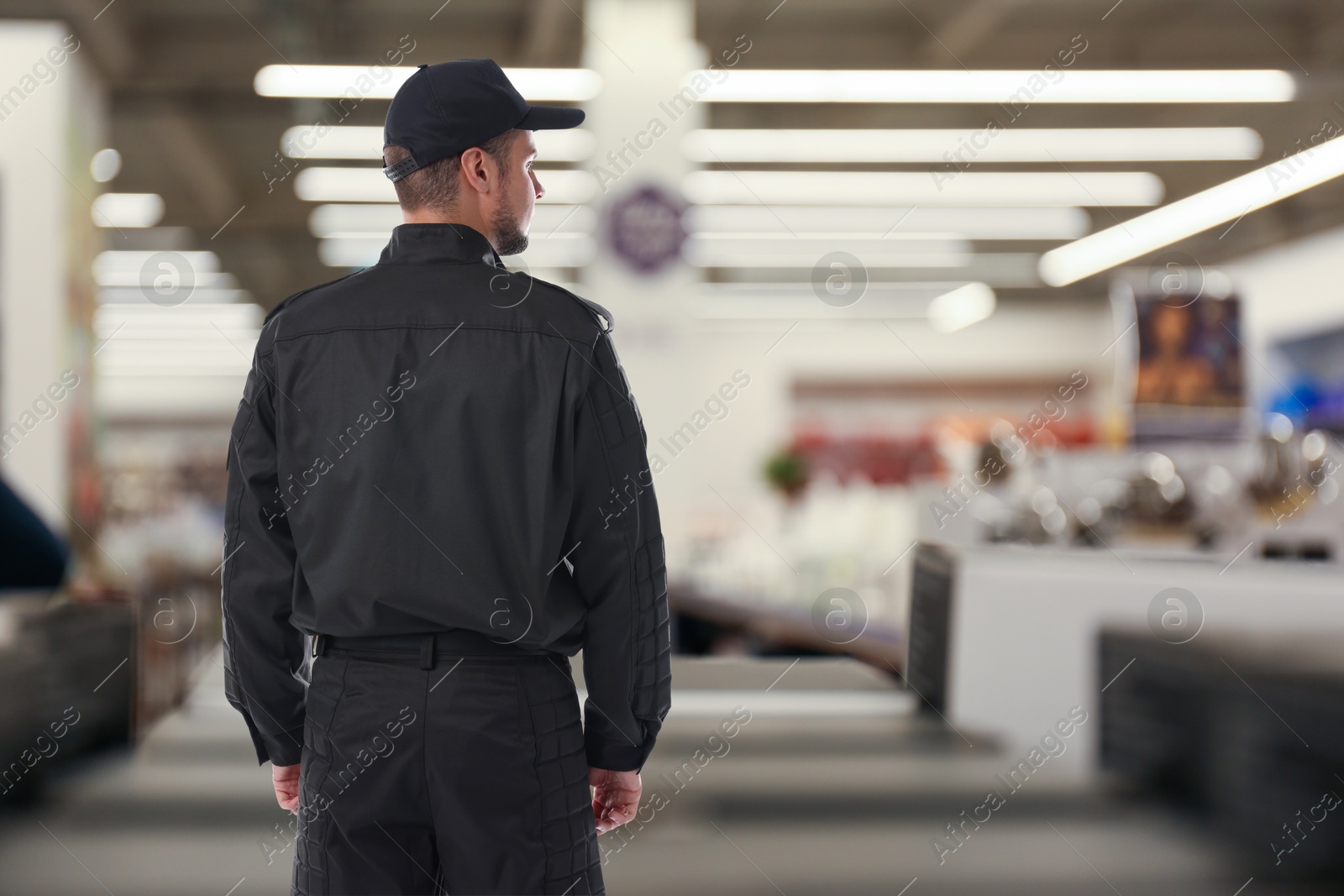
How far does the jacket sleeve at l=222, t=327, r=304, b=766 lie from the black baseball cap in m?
0.26

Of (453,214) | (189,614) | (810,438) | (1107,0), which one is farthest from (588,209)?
(810,438)

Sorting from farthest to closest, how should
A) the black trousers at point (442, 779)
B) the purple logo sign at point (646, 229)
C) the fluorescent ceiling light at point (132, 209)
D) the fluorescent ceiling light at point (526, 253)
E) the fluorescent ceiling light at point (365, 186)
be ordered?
the fluorescent ceiling light at point (526, 253), the fluorescent ceiling light at point (132, 209), the fluorescent ceiling light at point (365, 186), the purple logo sign at point (646, 229), the black trousers at point (442, 779)

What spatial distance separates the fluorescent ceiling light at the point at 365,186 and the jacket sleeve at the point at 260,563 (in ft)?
17.7

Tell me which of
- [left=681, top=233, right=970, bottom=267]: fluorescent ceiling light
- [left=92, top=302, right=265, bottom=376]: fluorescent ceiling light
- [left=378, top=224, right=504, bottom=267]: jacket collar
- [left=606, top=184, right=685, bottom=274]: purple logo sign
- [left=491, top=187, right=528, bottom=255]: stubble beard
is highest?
[left=681, top=233, right=970, bottom=267]: fluorescent ceiling light

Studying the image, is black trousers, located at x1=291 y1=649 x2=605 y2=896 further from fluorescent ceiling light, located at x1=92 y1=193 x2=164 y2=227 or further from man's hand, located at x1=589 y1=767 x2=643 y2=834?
fluorescent ceiling light, located at x1=92 y1=193 x2=164 y2=227

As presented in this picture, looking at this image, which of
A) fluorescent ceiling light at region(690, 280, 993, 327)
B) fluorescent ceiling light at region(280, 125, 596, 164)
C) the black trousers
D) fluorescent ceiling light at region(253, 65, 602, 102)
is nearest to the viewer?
the black trousers

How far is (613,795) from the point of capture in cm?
117

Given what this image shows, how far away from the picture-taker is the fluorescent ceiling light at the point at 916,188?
7.06 meters

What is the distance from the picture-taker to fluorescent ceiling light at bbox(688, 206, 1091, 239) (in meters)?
7.75

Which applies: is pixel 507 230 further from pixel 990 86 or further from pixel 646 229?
pixel 990 86

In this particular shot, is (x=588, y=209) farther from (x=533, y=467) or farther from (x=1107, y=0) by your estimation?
(x=533, y=467)

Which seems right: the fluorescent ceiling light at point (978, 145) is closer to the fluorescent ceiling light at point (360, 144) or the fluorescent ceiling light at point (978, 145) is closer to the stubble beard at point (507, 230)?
the fluorescent ceiling light at point (360, 144)

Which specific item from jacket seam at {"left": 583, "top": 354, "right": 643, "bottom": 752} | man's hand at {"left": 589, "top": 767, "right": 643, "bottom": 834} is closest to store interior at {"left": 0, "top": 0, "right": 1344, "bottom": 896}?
jacket seam at {"left": 583, "top": 354, "right": 643, "bottom": 752}

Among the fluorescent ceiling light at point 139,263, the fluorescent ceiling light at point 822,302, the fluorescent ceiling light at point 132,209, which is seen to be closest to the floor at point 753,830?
the fluorescent ceiling light at point 132,209
